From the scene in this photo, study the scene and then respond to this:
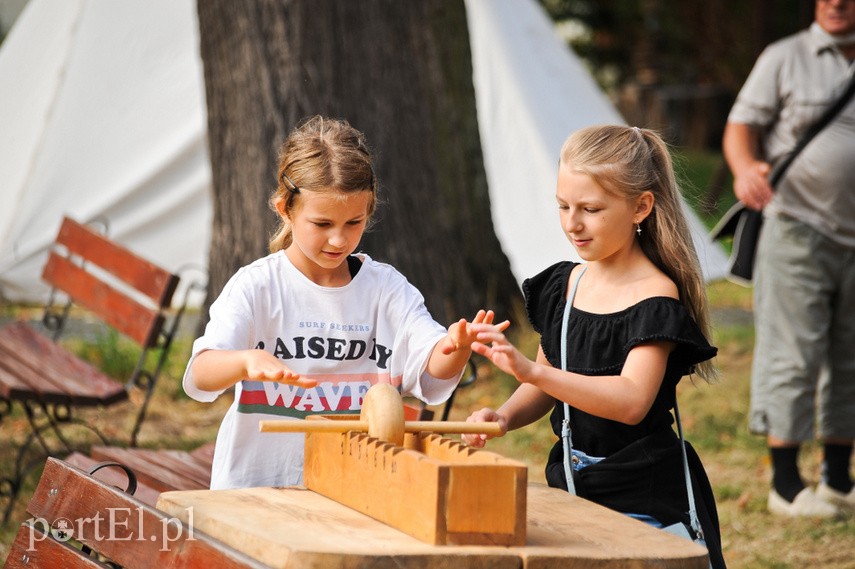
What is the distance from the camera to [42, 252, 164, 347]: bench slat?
191 inches

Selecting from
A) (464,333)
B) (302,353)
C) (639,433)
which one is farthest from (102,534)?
(639,433)

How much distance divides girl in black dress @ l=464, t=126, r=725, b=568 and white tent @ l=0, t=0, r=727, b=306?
5.57m

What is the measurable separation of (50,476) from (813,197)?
3439 millimetres

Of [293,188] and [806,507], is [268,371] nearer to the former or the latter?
[293,188]

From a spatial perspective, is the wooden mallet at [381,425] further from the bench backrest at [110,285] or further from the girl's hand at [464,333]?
the bench backrest at [110,285]

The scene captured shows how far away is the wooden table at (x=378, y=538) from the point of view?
5.93 ft

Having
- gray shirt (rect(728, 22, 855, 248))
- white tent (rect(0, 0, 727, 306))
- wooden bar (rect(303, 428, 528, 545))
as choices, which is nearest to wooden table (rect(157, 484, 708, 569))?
wooden bar (rect(303, 428, 528, 545))

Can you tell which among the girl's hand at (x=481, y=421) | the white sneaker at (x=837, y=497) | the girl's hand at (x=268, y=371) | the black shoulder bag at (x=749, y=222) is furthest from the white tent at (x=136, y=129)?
the girl's hand at (x=268, y=371)

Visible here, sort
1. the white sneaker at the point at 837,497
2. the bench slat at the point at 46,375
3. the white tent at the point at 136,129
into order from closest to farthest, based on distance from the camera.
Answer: the bench slat at the point at 46,375
the white sneaker at the point at 837,497
the white tent at the point at 136,129

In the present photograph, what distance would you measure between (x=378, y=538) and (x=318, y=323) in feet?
2.99

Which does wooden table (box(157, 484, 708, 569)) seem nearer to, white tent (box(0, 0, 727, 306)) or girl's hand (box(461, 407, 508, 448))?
girl's hand (box(461, 407, 508, 448))

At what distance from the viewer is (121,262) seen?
521 centimetres

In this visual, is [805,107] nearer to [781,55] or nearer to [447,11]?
[781,55]

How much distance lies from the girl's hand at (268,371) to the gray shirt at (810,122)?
315cm
